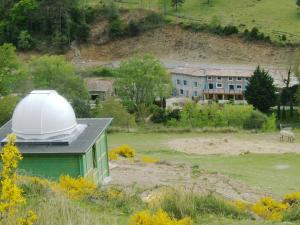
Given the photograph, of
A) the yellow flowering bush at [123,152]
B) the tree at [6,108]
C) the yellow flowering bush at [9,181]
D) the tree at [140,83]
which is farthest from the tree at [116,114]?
the yellow flowering bush at [9,181]

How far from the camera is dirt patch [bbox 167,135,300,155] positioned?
1168 inches

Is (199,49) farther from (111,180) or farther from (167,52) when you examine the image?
(111,180)

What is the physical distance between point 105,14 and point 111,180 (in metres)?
62.9

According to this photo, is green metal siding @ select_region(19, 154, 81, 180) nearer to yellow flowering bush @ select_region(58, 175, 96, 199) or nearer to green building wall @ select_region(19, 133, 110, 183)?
green building wall @ select_region(19, 133, 110, 183)

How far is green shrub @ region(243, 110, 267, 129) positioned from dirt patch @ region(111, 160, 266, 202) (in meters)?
21.2

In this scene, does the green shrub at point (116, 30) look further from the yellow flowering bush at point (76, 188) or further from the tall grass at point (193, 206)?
the tall grass at point (193, 206)

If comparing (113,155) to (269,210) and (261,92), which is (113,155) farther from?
(261,92)

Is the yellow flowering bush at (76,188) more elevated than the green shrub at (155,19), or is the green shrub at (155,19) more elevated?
the green shrub at (155,19)

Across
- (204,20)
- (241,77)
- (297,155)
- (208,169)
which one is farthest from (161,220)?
(204,20)

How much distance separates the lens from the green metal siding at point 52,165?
61.2ft

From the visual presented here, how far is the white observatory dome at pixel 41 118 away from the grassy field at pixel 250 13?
56465 millimetres

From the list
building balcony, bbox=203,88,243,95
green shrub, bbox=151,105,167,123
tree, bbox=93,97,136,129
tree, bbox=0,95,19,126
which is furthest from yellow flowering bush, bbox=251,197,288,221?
building balcony, bbox=203,88,243,95

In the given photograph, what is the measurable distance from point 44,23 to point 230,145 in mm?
55214

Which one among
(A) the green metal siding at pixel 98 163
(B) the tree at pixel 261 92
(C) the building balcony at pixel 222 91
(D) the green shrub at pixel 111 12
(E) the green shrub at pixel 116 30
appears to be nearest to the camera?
(A) the green metal siding at pixel 98 163
